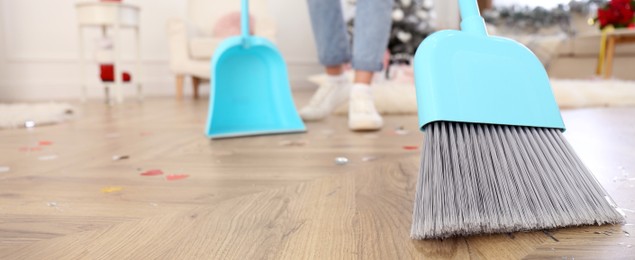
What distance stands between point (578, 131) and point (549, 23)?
3637 millimetres

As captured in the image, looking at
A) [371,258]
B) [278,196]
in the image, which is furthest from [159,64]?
[371,258]

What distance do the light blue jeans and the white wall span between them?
2.52 meters

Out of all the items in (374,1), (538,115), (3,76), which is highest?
(374,1)

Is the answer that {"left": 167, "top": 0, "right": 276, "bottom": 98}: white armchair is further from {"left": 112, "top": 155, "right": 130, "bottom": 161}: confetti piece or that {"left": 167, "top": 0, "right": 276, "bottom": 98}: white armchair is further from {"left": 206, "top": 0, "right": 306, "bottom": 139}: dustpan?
{"left": 112, "top": 155, "right": 130, "bottom": 161}: confetti piece

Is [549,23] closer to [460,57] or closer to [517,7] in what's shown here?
[517,7]

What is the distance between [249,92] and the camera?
135cm

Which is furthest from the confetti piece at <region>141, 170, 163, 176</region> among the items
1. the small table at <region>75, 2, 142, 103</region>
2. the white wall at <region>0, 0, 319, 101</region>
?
the white wall at <region>0, 0, 319, 101</region>

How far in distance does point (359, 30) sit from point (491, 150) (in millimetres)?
875

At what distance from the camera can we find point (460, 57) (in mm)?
548

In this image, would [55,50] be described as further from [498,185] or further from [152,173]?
[498,185]

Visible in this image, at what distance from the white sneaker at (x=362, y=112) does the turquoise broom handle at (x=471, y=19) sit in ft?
2.44

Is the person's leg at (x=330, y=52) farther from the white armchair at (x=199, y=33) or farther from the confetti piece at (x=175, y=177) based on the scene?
the white armchair at (x=199, y=33)

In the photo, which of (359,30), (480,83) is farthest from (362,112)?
(480,83)

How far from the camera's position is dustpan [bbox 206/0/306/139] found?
1247 mm
